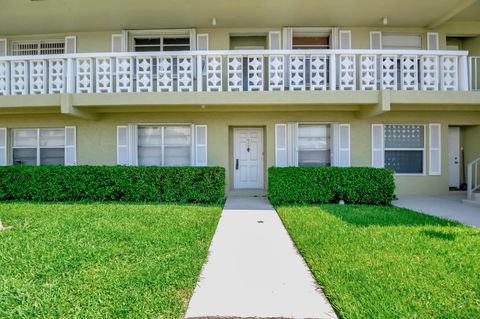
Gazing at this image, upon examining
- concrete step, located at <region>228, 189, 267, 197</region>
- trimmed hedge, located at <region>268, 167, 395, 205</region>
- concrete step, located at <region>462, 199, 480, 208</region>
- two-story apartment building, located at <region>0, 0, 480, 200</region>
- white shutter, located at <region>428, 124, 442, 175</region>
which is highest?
two-story apartment building, located at <region>0, 0, 480, 200</region>

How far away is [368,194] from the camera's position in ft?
29.6

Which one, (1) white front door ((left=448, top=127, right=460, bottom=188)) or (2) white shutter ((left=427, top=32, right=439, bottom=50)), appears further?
(1) white front door ((left=448, top=127, right=460, bottom=188))

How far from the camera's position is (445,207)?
A: 8.65 m

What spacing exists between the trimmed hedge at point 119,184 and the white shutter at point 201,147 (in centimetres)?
154

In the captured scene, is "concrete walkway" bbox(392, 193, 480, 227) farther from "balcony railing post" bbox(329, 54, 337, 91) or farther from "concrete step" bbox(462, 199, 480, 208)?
"balcony railing post" bbox(329, 54, 337, 91)

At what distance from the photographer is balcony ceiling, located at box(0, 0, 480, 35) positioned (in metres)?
9.52

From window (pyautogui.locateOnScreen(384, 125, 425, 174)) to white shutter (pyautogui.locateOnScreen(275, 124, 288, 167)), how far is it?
144 inches

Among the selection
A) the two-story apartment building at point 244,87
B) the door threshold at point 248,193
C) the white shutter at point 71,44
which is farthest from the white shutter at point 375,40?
the white shutter at point 71,44

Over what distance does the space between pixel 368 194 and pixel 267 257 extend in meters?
5.49

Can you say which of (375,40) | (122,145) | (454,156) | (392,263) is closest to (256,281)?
(392,263)

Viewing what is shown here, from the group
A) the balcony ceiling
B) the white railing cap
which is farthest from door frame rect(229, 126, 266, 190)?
the balcony ceiling

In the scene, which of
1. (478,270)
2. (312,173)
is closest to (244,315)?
(478,270)

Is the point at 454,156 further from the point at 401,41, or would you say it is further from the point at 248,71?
the point at 248,71

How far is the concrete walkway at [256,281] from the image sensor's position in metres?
3.14
